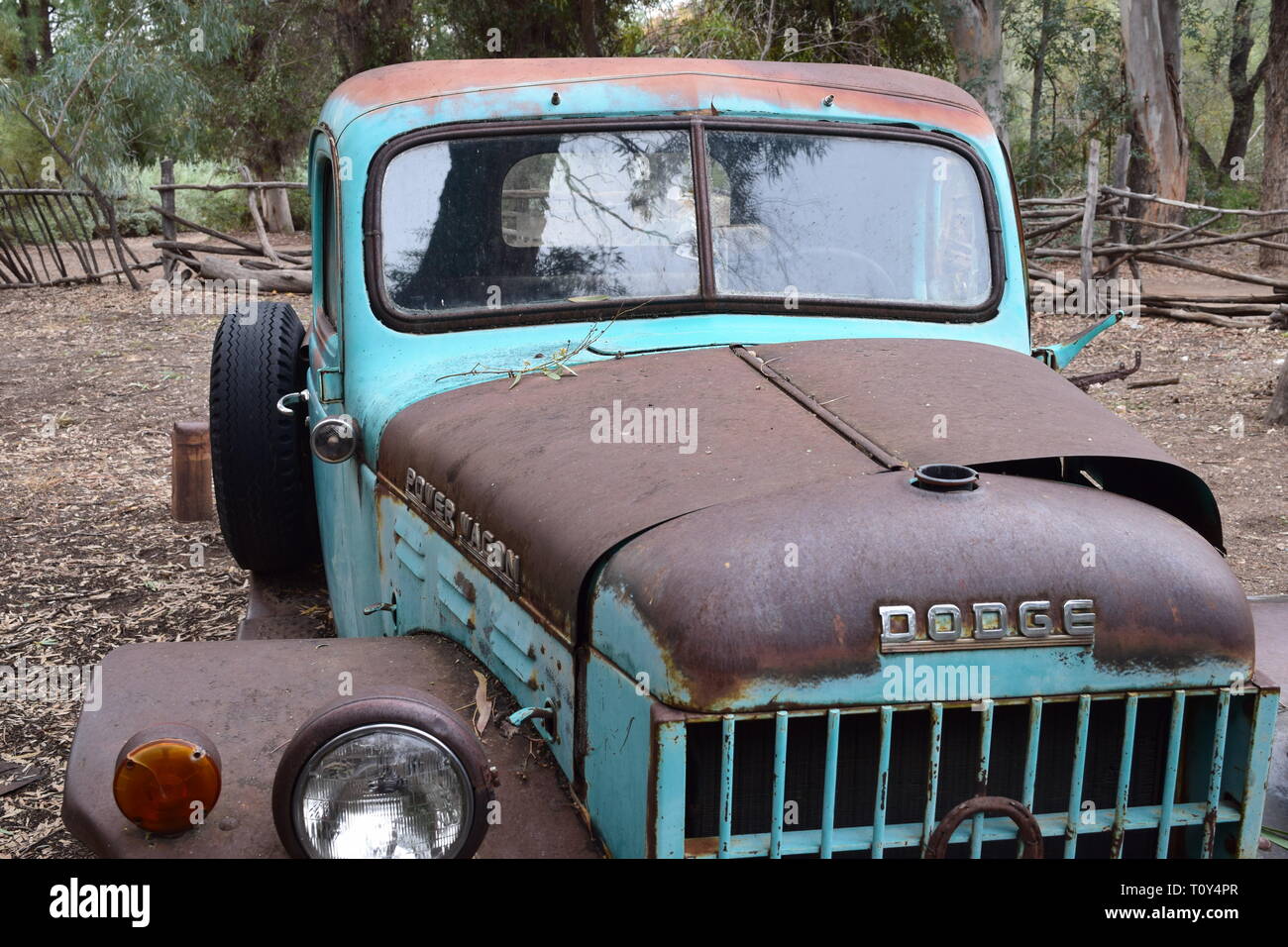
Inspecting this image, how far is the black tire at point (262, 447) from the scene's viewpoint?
393 cm

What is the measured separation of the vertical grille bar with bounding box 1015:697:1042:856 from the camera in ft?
6.07

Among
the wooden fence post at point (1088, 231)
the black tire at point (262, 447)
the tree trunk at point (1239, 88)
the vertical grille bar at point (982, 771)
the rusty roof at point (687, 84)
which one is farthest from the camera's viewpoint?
the tree trunk at point (1239, 88)

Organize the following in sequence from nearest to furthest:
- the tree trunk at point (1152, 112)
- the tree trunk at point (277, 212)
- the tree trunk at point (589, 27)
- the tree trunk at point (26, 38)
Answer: the tree trunk at point (589, 27) → the tree trunk at point (1152, 112) → the tree trunk at point (277, 212) → the tree trunk at point (26, 38)

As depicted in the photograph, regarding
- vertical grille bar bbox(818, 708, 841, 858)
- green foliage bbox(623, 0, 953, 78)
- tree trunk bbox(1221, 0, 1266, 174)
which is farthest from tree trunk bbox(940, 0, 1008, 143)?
vertical grille bar bbox(818, 708, 841, 858)

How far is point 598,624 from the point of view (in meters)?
1.97

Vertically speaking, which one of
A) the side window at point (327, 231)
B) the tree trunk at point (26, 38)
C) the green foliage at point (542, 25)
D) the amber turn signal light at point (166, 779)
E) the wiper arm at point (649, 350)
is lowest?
the amber turn signal light at point (166, 779)

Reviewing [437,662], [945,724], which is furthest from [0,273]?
[945,724]

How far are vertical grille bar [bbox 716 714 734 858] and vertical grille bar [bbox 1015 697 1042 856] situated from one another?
44 centimetres

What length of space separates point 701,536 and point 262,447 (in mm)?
2407

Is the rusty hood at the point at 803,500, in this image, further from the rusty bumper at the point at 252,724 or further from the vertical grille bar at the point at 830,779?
the rusty bumper at the point at 252,724

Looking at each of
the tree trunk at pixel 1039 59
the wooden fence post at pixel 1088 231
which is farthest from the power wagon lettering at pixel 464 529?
the tree trunk at pixel 1039 59

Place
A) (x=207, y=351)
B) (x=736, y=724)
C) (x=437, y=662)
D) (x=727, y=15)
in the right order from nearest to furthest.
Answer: (x=736, y=724) → (x=437, y=662) → (x=207, y=351) → (x=727, y=15)
